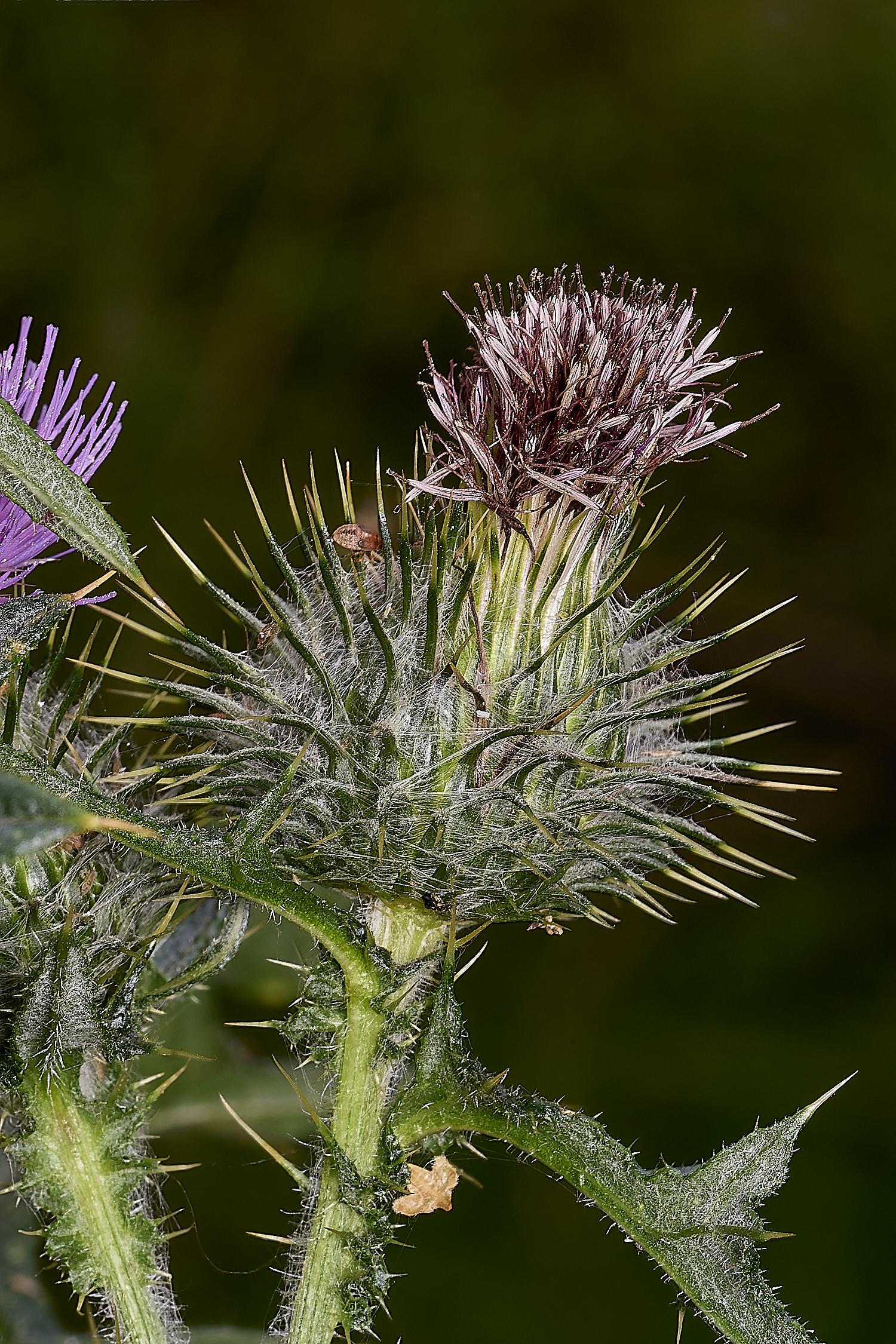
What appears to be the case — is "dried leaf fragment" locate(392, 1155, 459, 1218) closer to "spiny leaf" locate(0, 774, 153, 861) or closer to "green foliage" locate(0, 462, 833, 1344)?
"green foliage" locate(0, 462, 833, 1344)

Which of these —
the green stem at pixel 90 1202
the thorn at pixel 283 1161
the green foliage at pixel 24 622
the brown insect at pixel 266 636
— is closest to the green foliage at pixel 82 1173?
the green stem at pixel 90 1202

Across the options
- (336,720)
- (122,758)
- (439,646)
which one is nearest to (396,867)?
(336,720)

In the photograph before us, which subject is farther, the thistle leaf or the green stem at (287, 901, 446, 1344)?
the green stem at (287, 901, 446, 1344)

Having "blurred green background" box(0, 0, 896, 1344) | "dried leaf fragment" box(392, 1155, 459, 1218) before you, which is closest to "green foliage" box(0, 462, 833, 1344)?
"dried leaf fragment" box(392, 1155, 459, 1218)

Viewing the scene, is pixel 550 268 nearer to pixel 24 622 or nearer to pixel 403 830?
pixel 403 830

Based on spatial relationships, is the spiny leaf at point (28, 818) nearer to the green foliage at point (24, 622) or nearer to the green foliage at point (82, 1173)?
the green foliage at point (24, 622)

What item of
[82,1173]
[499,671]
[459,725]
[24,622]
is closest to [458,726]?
[459,725]

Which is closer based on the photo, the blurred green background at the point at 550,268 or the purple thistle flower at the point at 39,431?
the purple thistle flower at the point at 39,431
